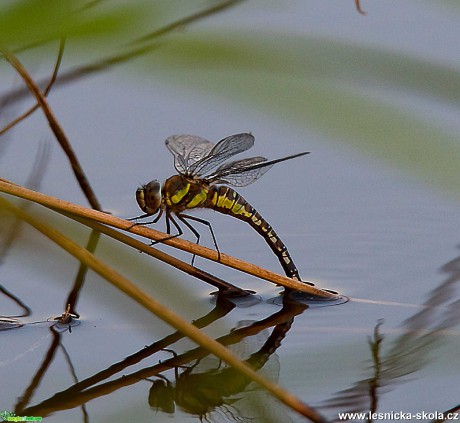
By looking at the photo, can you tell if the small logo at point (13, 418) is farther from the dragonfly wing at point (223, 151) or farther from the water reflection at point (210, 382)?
the dragonfly wing at point (223, 151)

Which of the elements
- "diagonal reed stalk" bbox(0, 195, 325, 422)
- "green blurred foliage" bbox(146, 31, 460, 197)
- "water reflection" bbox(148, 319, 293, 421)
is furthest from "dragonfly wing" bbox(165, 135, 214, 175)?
"green blurred foliage" bbox(146, 31, 460, 197)

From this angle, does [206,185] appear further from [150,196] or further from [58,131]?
[58,131]

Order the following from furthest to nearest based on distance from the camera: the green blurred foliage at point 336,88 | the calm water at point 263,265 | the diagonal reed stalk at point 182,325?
1. the calm water at point 263,265
2. the diagonal reed stalk at point 182,325
3. the green blurred foliage at point 336,88

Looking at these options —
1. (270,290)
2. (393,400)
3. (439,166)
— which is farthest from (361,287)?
(439,166)

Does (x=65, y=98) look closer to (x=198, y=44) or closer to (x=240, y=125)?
(x=240, y=125)

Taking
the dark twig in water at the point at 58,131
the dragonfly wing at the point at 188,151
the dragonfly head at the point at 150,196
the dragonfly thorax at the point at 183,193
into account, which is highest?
the dragonfly wing at the point at 188,151

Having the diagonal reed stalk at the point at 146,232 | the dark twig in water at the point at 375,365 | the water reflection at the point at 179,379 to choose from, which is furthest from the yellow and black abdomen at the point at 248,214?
the dark twig in water at the point at 375,365
